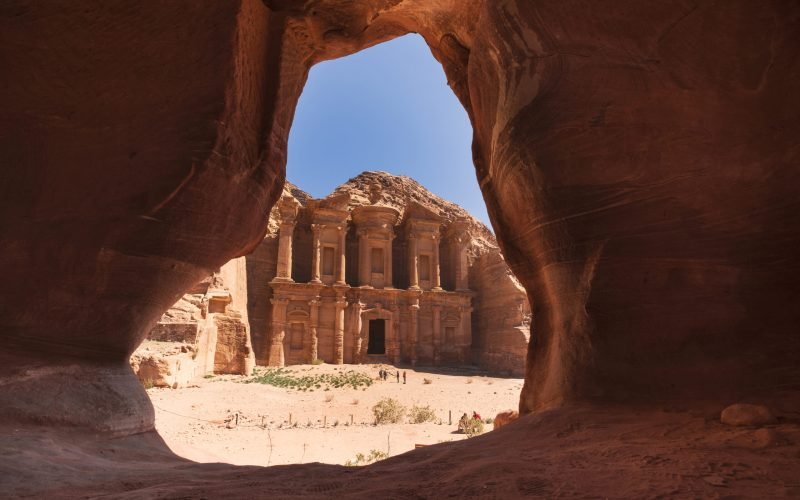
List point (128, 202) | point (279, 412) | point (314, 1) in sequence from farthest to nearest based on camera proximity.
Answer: point (279, 412), point (314, 1), point (128, 202)

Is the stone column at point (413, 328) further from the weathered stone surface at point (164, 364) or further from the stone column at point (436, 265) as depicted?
the weathered stone surface at point (164, 364)

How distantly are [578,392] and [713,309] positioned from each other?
1.27 meters

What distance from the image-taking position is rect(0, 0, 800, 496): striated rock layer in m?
3.56

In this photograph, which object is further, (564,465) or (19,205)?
(19,205)

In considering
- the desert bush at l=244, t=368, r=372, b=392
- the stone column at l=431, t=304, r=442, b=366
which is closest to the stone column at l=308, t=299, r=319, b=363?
the desert bush at l=244, t=368, r=372, b=392

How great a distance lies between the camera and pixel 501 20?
4871 mm

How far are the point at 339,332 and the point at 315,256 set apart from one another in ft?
17.3

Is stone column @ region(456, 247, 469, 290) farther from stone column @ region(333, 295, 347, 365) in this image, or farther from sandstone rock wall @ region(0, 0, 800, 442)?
sandstone rock wall @ region(0, 0, 800, 442)

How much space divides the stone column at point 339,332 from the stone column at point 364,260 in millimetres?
2228

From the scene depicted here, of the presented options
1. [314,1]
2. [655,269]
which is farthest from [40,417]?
[314,1]

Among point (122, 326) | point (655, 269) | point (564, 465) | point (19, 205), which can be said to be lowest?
point (564, 465)

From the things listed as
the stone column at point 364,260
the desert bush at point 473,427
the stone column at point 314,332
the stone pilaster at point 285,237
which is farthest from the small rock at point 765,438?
the stone column at point 364,260

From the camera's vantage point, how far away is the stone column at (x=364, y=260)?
30188mm

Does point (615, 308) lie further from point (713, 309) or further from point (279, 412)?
point (279, 412)
